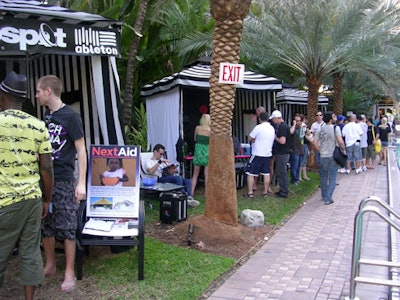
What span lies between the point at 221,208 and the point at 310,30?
8.29 m

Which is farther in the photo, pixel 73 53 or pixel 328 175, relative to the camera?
pixel 328 175

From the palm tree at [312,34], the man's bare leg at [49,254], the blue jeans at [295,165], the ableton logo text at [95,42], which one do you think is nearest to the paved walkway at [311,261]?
the man's bare leg at [49,254]

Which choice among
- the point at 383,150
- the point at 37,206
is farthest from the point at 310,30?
the point at 37,206

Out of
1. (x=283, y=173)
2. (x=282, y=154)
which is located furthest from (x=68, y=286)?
(x=282, y=154)

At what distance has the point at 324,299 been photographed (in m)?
4.63

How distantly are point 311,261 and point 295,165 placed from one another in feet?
19.5

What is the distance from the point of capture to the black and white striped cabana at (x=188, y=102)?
10.4 meters

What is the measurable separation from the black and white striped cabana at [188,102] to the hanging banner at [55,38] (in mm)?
4103

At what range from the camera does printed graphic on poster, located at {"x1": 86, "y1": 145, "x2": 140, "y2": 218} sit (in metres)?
5.33

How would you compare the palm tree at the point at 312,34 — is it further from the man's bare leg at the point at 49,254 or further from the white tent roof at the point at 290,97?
the man's bare leg at the point at 49,254

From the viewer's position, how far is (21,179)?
378cm

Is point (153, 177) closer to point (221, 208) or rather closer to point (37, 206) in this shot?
point (221, 208)

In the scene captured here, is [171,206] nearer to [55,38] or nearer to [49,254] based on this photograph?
[49,254]

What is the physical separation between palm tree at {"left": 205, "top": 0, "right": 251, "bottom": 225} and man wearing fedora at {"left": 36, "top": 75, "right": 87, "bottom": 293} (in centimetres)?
251
